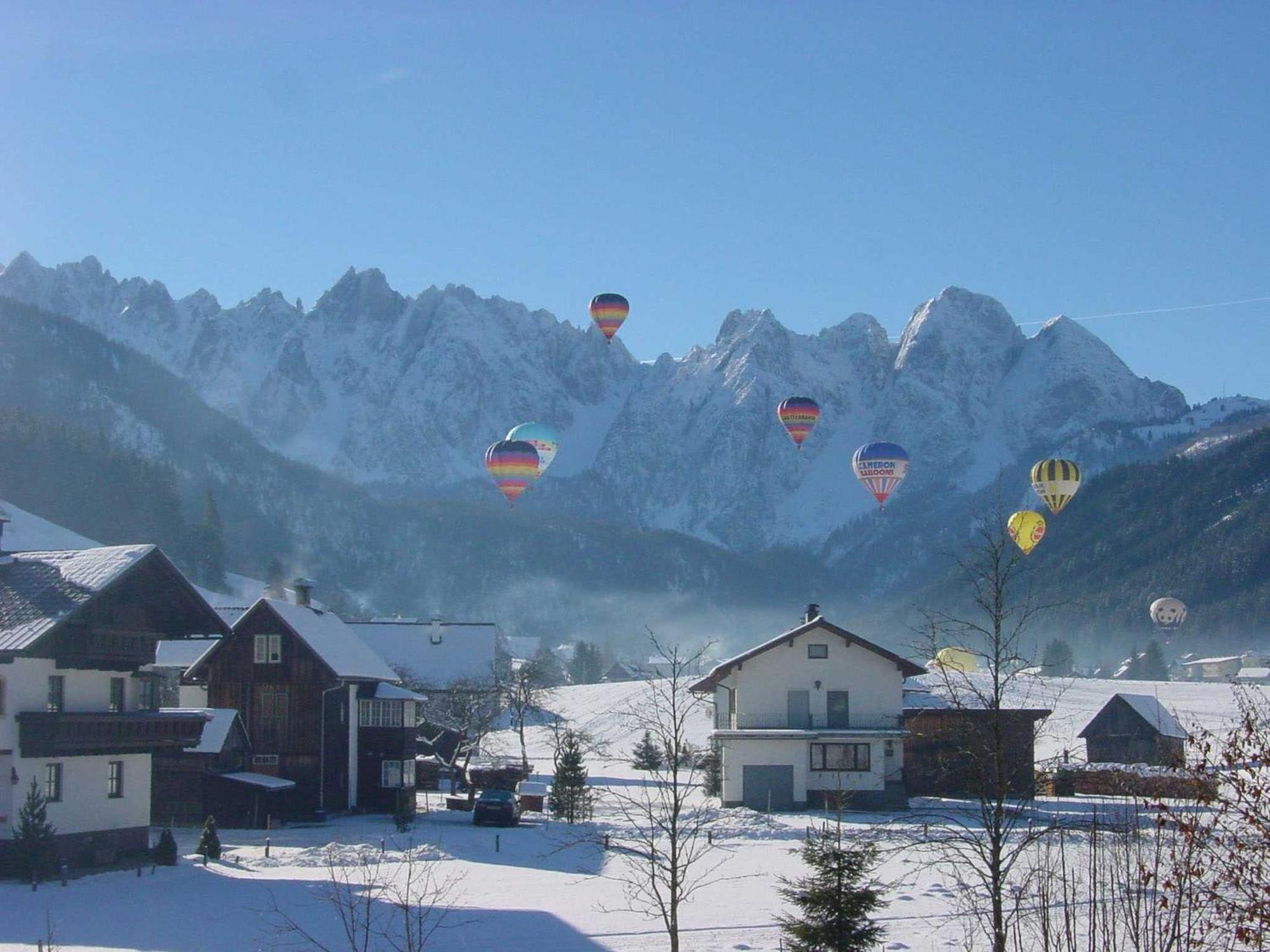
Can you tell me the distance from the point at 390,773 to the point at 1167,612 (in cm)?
16007

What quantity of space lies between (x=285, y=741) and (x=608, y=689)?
7468cm

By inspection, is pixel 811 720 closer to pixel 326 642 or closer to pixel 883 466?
pixel 326 642

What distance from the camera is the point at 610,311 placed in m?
115

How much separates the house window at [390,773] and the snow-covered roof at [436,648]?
90.8ft

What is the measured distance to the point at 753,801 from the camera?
54406 mm

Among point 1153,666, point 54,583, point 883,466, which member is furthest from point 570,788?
point 1153,666

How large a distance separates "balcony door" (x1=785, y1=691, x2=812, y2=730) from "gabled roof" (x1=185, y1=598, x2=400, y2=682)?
14805 mm

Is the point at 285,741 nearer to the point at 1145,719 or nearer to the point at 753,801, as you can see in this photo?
the point at 753,801

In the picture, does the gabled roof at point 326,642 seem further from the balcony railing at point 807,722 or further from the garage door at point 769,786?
the garage door at point 769,786

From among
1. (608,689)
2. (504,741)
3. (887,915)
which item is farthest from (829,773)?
(608,689)

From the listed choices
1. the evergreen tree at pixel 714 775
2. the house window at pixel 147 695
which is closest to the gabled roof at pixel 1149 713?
the evergreen tree at pixel 714 775

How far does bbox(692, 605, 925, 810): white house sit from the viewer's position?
179ft

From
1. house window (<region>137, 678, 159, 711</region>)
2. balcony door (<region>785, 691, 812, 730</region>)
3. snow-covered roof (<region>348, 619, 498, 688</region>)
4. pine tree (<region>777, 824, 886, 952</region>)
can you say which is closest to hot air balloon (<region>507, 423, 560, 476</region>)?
snow-covered roof (<region>348, 619, 498, 688</region>)

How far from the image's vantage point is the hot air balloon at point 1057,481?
114 meters
